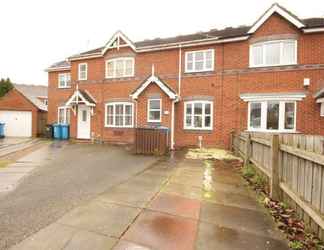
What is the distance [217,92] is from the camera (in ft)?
48.5

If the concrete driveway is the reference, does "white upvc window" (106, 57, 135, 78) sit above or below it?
above

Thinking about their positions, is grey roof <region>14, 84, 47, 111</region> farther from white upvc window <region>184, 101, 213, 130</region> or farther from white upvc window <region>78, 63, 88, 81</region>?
white upvc window <region>184, 101, 213, 130</region>

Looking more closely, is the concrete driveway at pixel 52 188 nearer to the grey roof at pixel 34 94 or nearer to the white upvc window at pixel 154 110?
the white upvc window at pixel 154 110

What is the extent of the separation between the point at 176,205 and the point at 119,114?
43.5 feet

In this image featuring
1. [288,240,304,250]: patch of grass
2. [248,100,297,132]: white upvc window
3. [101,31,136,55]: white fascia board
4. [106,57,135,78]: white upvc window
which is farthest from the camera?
[106,57,135,78]: white upvc window

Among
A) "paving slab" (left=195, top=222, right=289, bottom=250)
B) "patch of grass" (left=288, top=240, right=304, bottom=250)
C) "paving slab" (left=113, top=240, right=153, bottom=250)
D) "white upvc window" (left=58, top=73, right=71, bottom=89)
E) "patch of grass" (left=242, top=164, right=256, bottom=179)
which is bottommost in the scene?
"paving slab" (left=195, top=222, right=289, bottom=250)

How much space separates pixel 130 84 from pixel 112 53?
2964mm

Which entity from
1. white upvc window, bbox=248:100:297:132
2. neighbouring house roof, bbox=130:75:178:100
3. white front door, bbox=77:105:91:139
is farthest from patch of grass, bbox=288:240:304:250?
white front door, bbox=77:105:91:139

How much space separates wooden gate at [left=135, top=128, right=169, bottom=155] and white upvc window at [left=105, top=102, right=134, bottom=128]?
4458mm

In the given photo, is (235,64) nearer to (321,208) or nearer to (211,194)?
(211,194)

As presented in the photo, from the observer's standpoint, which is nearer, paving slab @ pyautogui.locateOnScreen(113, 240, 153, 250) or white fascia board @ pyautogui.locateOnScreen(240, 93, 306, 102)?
paving slab @ pyautogui.locateOnScreen(113, 240, 153, 250)

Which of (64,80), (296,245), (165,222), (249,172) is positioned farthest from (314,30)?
(64,80)

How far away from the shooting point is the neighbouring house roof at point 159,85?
14852 millimetres

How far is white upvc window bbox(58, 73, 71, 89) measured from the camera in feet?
70.4
